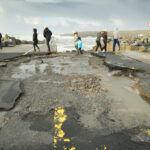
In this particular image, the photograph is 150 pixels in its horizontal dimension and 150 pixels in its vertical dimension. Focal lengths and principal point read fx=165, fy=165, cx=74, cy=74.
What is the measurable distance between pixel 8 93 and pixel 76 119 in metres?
1.89

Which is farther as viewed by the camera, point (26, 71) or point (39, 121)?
point (26, 71)

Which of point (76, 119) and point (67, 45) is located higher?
point (67, 45)

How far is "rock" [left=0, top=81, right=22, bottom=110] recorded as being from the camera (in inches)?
129

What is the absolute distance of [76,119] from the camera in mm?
2828

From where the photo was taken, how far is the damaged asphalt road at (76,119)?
2188 mm

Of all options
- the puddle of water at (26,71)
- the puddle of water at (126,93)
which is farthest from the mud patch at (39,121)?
the puddle of water at (26,71)

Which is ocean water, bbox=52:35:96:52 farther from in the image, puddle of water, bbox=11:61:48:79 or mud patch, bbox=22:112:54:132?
mud patch, bbox=22:112:54:132

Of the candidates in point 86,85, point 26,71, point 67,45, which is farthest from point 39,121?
point 67,45

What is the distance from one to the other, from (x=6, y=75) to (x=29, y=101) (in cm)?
275

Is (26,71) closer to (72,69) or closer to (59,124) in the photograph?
(72,69)

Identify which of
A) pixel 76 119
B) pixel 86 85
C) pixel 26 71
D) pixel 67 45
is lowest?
pixel 76 119

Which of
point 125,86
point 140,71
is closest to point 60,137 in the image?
point 125,86

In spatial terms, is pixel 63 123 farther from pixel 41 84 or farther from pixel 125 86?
pixel 125 86

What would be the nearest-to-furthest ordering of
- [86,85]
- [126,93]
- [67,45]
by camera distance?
[126,93] < [86,85] < [67,45]
